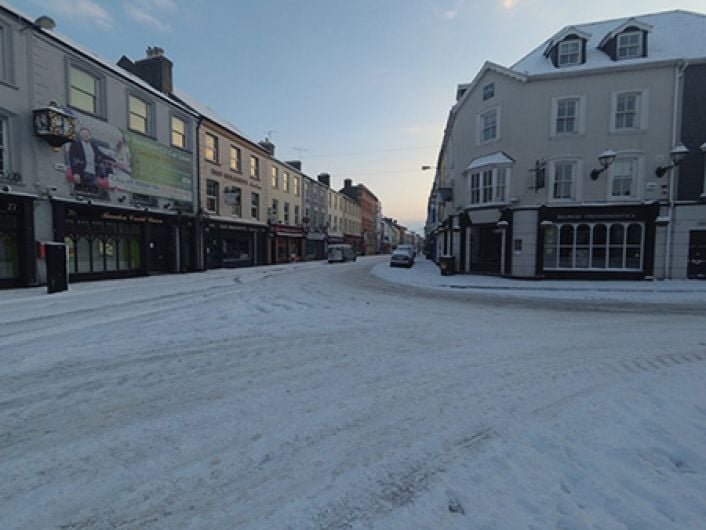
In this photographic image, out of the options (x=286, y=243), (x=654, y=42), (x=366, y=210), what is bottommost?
(x=286, y=243)

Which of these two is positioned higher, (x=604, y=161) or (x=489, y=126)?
(x=489, y=126)

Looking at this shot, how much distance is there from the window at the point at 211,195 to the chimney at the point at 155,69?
19.2ft

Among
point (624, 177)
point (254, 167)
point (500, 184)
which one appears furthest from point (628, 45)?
point (254, 167)

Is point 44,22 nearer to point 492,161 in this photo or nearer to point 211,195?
point 211,195

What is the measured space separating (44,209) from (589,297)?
20.7m

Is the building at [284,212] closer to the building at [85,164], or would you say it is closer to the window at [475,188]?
the building at [85,164]

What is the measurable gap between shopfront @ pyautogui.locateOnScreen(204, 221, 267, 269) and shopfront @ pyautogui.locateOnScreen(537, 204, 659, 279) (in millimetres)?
19975

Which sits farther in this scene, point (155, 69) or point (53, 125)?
point (155, 69)

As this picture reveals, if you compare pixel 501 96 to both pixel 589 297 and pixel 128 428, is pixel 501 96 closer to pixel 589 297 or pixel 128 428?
pixel 589 297

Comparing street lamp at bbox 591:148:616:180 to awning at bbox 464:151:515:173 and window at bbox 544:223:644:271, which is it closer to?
window at bbox 544:223:644:271

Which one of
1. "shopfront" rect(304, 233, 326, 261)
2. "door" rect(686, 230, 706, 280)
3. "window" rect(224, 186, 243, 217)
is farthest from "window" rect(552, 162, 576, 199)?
"shopfront" rect(304, 233, 326, 261)

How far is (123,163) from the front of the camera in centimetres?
1689

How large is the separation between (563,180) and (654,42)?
859cm

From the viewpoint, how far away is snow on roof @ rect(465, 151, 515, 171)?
58.0 ft
